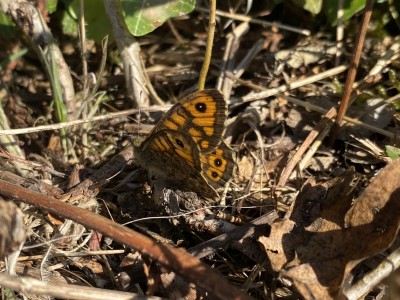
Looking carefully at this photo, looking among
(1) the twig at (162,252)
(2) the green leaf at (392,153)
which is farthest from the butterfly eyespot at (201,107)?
(2) the green leaf at (392,153)

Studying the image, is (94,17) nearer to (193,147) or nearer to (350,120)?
(193,147)

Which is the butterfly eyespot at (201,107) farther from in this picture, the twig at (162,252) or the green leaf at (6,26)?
the green leaf at (6,26)

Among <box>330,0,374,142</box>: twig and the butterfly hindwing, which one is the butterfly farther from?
<box>330,0,374,142</box>: twig

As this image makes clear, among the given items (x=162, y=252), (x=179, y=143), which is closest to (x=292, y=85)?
(x=179, y=143)

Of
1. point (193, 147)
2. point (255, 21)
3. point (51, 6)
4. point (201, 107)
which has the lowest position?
point (193, 147)

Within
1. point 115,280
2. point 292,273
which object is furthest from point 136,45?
point 292,273

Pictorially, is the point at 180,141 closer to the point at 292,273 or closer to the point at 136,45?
the point at 292,273
